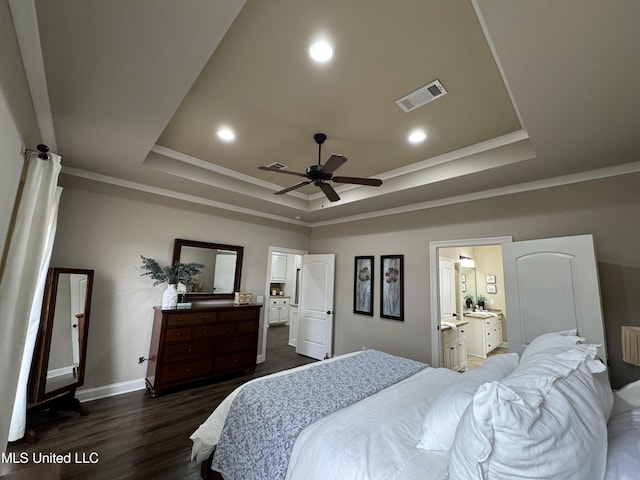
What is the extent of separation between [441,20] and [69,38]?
2.12 metres

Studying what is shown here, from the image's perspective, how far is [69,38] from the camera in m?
1.49

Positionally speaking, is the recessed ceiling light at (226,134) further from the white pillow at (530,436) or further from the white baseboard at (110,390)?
the white baseboard at (110,390)

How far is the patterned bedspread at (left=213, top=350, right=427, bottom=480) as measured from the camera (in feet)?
5.10

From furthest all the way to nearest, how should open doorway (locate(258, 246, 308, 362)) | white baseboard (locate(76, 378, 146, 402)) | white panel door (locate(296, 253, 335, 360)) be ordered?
open doorway (locate(258, 246, 308, 362))
white panel door (locate(296, 253, 335, 360))
white baseboard (locate(76, 378, 146, 402))

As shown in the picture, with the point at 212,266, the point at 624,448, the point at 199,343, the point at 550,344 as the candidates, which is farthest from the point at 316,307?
the point at 624,448

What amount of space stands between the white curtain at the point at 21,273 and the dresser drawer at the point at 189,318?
157cm

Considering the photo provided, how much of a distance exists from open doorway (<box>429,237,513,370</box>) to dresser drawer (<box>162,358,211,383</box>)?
3.18 meters

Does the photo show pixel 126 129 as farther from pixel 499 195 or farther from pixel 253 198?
pixel 499 195

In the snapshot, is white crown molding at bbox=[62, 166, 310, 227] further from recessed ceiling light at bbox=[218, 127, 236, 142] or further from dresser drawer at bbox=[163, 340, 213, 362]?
dresser drawer at bbox=[163, 340, 213, 362]

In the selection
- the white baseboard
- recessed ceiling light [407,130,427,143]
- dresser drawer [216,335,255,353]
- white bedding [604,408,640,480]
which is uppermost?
recessed ceiling light [407,130,427,143]

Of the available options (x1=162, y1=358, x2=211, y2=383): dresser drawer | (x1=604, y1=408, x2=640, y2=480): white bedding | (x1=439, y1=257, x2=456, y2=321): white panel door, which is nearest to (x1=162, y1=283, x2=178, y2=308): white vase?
(x1=162, y1=358, x2=211, y2=383): dresser drawer

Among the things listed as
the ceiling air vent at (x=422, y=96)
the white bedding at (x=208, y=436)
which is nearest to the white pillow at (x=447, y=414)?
the white bedding at (x=208, y=436)

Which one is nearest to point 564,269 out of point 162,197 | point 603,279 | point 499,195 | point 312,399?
point 603,279

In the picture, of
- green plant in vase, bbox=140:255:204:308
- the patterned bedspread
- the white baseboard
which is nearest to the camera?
the patterned bedspread
